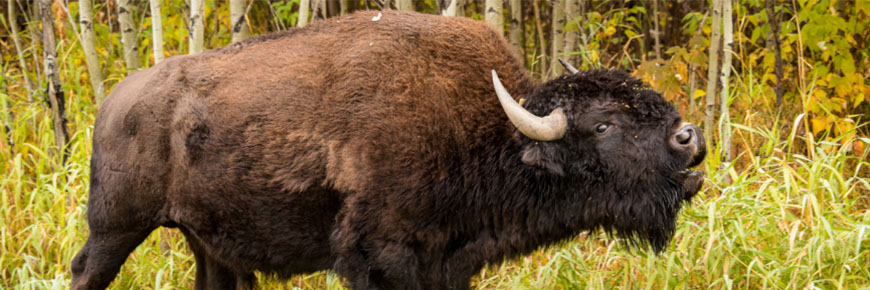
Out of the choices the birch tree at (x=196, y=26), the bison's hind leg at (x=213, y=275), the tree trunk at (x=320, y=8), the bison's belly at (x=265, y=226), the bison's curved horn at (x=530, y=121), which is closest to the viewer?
the bison's curved horn at (x=530, y=121)

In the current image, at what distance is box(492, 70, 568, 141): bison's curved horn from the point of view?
3344 mm

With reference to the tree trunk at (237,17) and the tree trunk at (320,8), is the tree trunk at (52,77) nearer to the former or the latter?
the tree trunk at (237,17)

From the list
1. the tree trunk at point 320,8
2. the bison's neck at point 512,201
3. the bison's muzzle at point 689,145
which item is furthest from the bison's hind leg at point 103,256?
the bison's muzzle at point 689,145

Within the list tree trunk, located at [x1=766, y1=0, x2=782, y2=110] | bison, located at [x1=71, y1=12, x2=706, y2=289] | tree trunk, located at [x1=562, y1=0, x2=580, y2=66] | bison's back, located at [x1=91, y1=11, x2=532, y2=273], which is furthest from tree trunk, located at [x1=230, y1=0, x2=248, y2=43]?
tree trunk, located at [x1=766, y1=0, x2=782, y2=110]

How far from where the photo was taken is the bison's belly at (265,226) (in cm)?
376

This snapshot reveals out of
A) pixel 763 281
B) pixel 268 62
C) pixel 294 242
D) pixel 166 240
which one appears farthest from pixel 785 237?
pixel 166 240

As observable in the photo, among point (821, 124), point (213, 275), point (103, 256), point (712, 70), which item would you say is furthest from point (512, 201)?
point (821, 124)

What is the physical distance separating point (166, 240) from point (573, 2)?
3467 mm

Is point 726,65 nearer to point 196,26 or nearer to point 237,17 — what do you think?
point 237,17

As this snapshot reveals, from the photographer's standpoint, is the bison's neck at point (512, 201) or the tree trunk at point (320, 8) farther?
the tree trunk at point (320, 8)

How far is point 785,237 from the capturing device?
4.18m

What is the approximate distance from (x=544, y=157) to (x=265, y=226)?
138 centimetres

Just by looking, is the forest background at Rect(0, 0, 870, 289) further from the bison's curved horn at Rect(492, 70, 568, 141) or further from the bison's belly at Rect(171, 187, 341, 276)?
the bison's curved horn at Rect(492, 70, 568, 141)

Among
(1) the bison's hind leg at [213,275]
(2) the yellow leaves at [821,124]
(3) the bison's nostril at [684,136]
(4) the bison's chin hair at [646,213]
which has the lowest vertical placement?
(1) the bison's hind leg at [213,275]
